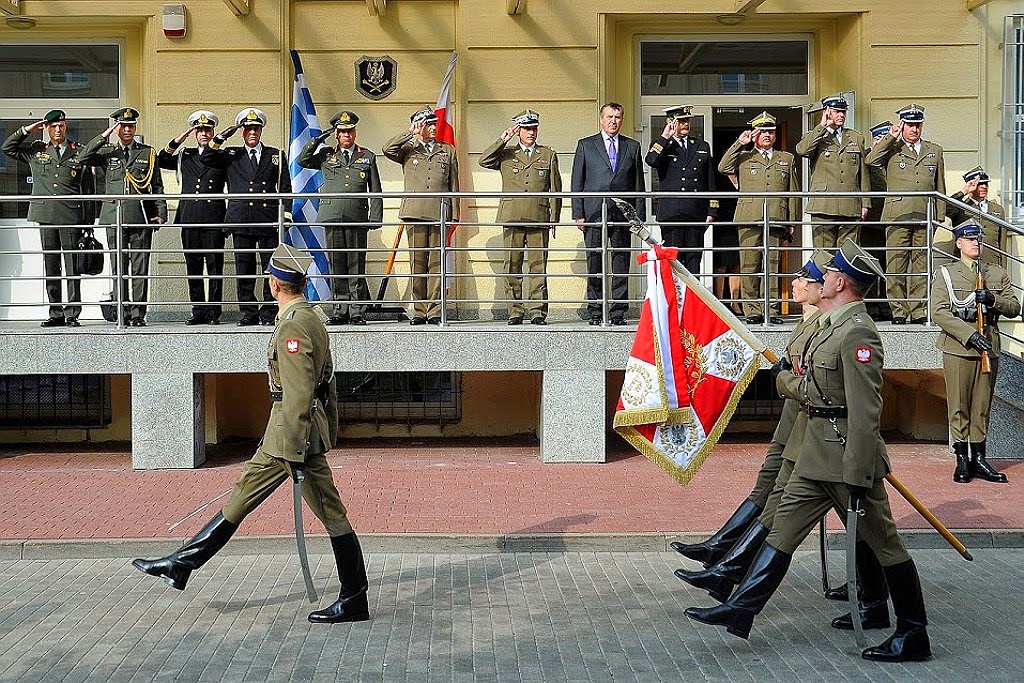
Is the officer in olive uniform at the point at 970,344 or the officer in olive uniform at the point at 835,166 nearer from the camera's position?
the officer in olive uniform at the point at 970,344

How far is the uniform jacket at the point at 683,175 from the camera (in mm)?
13328

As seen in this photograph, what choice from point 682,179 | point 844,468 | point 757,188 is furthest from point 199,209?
point 844,468

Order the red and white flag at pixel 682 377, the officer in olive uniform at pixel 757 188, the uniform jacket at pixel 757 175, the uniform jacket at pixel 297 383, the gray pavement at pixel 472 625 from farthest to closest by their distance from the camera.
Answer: the uniform jacket at pixel 757 175 → the officer in olive uniform at pixel 757 188 → the red and white flag at pixel 682 377 → the uniform jacket at pixel 297 383 → the gray pavement at pixel 472 625

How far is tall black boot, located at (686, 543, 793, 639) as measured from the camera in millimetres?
6641

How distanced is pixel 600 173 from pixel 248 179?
11.6 feet

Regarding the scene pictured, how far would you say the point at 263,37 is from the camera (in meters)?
14.7

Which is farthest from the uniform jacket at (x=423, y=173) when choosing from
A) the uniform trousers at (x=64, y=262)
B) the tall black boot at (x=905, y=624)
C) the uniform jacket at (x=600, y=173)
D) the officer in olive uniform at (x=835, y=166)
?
the tall black boot at (x=905, y=624)

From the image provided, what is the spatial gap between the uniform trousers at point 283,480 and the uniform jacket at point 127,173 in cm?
648

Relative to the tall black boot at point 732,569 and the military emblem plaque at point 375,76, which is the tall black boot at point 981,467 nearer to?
the tall black boot at point 732,569

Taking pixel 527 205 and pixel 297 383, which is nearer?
pixel 297 383

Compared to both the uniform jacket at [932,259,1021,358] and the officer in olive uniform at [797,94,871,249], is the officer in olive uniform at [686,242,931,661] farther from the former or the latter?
the officer in olive uniform at [797,94,871,249]

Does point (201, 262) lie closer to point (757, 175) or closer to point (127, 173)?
point (127, 173)

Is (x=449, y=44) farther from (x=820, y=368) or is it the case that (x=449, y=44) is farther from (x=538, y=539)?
(x=820, y=368)

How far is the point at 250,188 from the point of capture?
1316cm
